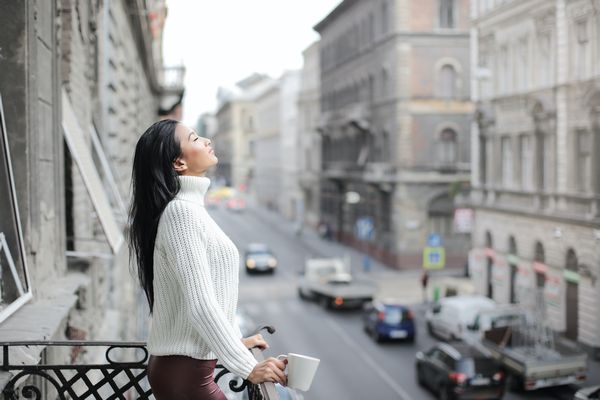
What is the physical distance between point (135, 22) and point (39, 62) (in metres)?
14.9

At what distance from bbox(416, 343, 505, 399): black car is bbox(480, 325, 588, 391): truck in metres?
0.63

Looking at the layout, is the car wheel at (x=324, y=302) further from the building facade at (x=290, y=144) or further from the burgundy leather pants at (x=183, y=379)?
the building facade at (x=290, y=144)

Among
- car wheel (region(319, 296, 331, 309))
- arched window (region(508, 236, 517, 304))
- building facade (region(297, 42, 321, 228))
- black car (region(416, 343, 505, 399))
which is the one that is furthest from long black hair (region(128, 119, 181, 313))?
building facade (region(297, 42, 321, 228))

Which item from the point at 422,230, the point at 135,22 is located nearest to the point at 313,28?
the point at 422,230

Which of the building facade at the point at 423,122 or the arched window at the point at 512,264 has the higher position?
the building facade at the point at 423,122

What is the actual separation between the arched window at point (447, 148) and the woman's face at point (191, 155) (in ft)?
130

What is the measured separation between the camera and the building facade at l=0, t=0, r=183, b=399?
5.45 meters

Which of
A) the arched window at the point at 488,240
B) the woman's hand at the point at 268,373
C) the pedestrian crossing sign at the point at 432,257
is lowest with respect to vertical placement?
the pedestrian crossing sign at the point at 432,257

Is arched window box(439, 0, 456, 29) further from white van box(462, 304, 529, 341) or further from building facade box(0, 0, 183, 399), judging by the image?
building facade box(0, 0, 183, 399)

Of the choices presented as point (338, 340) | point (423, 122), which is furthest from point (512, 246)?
point (423, 122)

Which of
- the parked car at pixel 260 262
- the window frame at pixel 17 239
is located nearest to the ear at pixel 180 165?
the window frame at pixel 17 239

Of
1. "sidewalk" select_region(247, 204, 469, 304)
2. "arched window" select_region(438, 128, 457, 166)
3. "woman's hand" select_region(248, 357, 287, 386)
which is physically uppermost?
"arched window" select_region(438, 128, 457, 166)

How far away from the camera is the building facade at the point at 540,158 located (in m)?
21.8

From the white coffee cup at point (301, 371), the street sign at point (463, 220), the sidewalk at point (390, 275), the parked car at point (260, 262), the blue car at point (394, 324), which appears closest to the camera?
the white coffee cup at point (301, 371)
